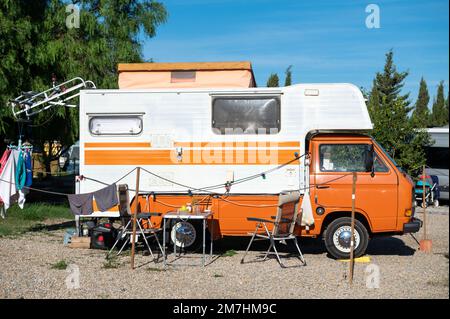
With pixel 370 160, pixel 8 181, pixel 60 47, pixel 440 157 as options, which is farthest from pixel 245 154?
pixel 440 157

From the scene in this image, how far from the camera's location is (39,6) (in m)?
15.9

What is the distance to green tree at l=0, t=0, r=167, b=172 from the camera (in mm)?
14766

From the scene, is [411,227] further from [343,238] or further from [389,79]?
[389,79]

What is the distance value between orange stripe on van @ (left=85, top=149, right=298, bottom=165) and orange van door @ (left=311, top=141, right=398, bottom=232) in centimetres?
55

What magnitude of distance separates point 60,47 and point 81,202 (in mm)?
6939

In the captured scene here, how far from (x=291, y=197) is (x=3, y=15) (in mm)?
9904

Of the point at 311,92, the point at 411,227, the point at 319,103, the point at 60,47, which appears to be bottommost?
the point at 411,227

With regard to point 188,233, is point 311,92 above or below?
above

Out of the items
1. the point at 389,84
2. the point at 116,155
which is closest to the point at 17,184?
the point at 116,155

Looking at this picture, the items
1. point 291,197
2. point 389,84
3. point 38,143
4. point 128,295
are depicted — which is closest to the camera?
point 128,295

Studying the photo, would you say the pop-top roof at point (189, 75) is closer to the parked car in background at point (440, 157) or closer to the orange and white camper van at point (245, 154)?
the orange and white camper van at point (245, 154)

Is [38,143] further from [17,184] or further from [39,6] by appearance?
[17,184]

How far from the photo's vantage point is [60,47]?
1555cm

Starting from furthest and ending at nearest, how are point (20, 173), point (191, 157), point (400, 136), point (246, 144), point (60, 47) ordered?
point (400, 136), point (60, 47), point (20, 173), point (191, 157), point (246, 144)
